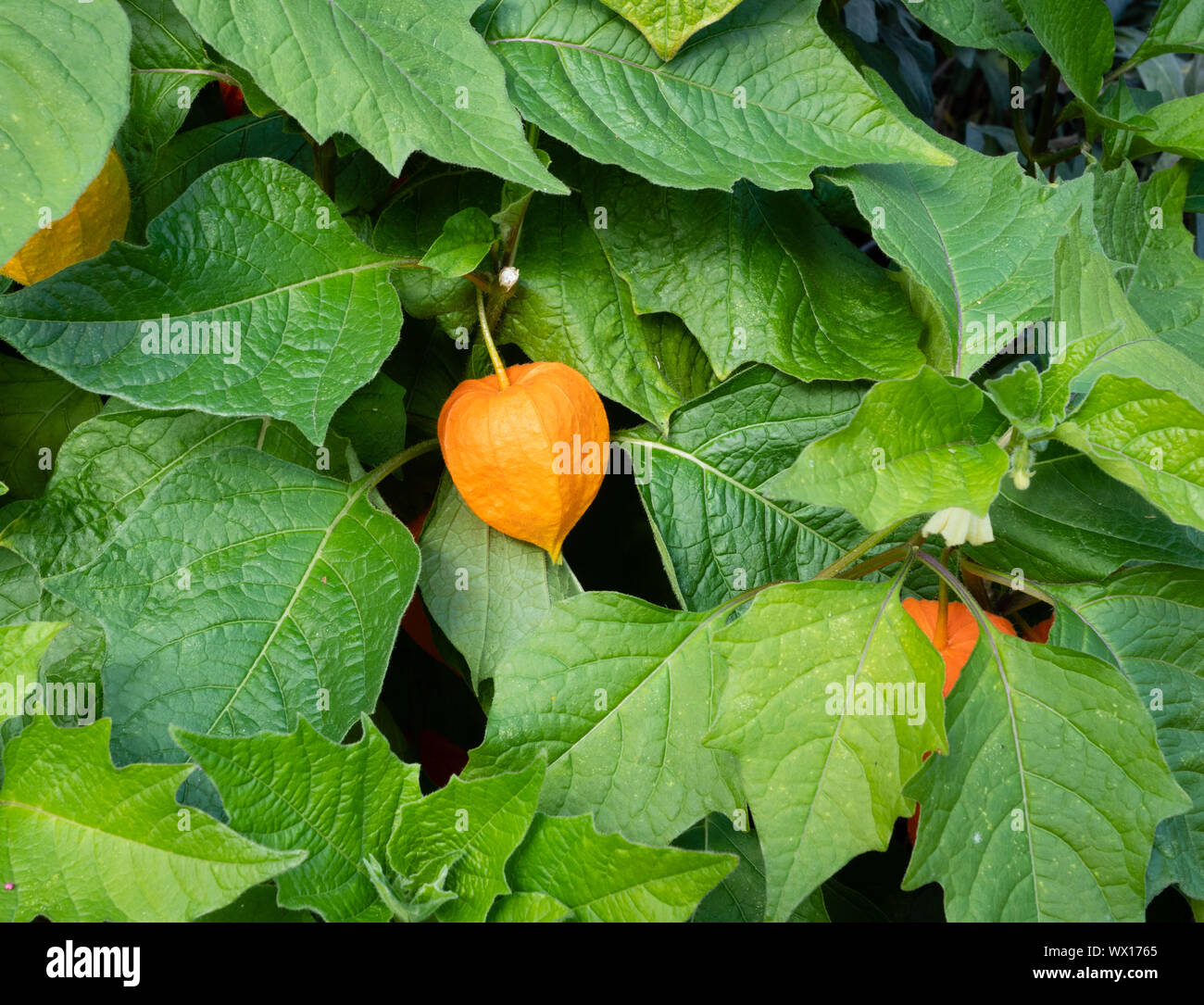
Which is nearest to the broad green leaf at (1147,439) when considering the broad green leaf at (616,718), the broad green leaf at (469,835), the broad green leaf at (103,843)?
the broad green leaf at (616,718)

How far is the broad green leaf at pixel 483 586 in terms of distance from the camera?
0.75m

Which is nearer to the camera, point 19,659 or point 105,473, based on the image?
point 19,659

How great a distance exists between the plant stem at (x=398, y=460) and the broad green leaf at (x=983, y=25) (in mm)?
541

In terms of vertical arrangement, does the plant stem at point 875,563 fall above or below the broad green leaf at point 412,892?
above

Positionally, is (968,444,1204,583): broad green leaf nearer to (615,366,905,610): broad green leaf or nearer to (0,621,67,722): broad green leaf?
(615,366,905,610): broad green leaf

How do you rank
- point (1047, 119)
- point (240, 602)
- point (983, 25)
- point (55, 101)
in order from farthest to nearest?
point (1047, 119), point (983, 25), point (240, 602), point (55, 101)

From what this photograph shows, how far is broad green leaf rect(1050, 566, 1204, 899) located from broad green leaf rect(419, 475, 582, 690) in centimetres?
36

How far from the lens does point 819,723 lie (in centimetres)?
61

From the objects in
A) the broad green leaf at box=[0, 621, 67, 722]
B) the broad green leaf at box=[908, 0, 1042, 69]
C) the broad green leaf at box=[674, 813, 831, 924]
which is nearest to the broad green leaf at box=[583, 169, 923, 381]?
the broad green leaf at box=[908, 0, 1042, 69]

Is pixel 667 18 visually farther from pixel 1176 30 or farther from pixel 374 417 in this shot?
pixel 1176 30

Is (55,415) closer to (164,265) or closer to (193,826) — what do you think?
(164,265)

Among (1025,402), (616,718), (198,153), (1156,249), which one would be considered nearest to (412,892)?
(616,718)

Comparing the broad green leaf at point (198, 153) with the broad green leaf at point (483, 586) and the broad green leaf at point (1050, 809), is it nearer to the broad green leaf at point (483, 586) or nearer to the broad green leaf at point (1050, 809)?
the broad green leaf at point (483, 586)

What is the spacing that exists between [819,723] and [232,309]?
0.46 metres
